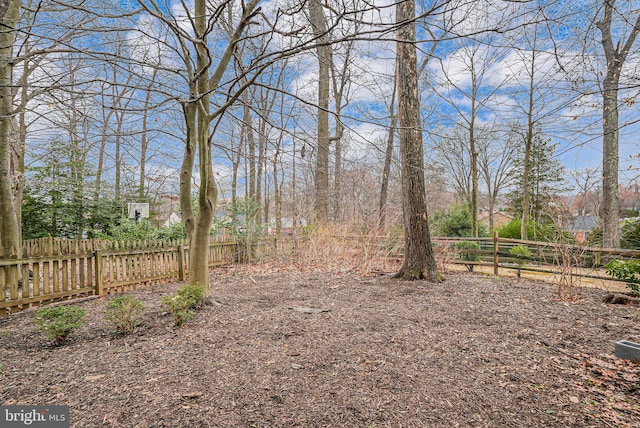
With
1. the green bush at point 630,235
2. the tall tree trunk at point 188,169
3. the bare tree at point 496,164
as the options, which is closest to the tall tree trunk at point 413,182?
the tall tree trunk at point 188,169

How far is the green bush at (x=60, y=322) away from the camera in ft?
9.39

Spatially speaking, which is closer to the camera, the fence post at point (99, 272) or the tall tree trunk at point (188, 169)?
the tall tree trunk at point (188, 169)

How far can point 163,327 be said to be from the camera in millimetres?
3299

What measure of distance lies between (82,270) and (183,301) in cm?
274

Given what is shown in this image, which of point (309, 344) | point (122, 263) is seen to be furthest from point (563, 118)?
point (122, 263)

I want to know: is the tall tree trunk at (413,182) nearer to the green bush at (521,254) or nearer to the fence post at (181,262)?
the green bush at (521,254)

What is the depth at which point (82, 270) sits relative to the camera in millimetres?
4844

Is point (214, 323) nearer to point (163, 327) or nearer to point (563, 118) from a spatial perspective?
point (163, 327)

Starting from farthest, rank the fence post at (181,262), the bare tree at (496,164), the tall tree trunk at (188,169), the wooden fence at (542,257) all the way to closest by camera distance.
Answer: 1. the bare tree at (496,164)
2. the fence post at (181,262)
3. the wooden fence at (542,257)
4. the tall tree trunk at (188,169)

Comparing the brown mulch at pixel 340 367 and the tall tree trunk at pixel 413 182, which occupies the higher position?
the tall tree trunk at pixel 413 182

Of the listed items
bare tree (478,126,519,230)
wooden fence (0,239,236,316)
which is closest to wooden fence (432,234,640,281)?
wooden fence (0,239,236,316)

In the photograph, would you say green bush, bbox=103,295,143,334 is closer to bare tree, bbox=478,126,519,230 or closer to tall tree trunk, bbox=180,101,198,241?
tall tree trunk, bbox=180,101,198,241

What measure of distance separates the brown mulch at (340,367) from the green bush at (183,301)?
123 millimetres

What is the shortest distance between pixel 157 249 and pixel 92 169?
23.5ft
